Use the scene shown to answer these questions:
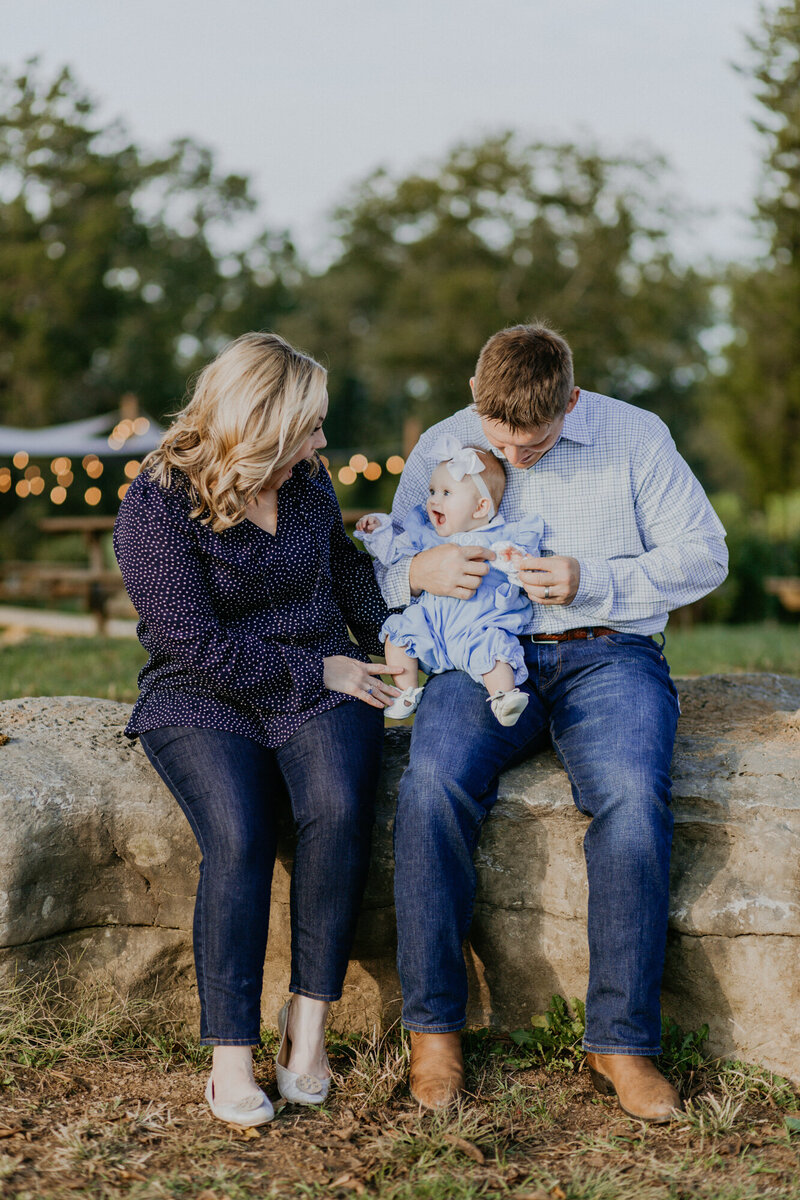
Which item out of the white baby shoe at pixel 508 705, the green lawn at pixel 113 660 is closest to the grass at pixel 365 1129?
the white baby shoe at pixel 508 705

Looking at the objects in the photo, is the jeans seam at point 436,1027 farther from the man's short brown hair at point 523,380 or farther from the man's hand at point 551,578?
the man's short brown hair at point 523,380

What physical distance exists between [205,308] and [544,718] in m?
33.8

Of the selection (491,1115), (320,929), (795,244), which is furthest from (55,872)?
(795,244)

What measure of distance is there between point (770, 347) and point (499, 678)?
19689mm

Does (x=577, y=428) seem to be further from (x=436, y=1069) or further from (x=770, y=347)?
(x=770, y=347)

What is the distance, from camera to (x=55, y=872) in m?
2.73

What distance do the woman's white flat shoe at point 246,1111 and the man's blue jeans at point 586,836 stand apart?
37cm

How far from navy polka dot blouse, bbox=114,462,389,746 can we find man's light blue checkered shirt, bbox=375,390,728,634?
0.36 meters

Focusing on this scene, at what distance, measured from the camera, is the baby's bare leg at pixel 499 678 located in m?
2.75

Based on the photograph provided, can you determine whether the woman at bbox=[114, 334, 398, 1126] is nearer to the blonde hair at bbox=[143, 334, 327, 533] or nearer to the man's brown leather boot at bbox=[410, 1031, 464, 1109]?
the blonde hair at bbox=[143, 334, 327, 533]

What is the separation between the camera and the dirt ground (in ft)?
7.02

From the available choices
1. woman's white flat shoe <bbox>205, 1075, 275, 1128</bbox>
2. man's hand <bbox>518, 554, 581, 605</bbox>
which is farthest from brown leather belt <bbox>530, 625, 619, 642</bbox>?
woman's white flat shoe <bbox>205, 1075, 275, 1128</bbox>

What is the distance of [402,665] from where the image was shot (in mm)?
2980

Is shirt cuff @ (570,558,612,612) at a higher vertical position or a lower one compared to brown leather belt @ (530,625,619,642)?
higher
